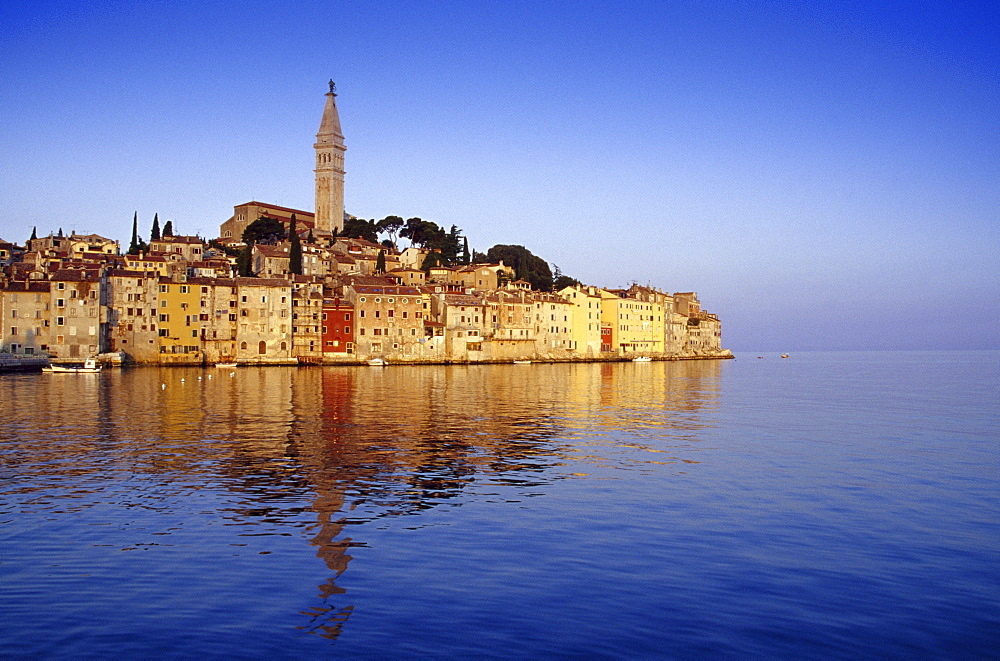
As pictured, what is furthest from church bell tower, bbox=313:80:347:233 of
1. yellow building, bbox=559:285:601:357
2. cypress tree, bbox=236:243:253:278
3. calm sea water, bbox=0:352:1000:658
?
calm sea water, bbox=0:352:1000:658

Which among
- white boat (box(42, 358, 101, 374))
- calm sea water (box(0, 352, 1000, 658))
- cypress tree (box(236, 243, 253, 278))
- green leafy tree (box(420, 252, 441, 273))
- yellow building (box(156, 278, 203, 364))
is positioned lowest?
white boat (box(42, 358, 101, 374))

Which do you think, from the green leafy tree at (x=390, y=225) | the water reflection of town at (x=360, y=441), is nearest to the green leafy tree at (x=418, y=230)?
the green leafy tree at (x=390, y=225)

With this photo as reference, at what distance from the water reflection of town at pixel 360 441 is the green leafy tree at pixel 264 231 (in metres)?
61.5

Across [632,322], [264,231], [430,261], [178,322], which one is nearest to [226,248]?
[264,231]

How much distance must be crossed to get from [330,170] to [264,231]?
26.0 meters

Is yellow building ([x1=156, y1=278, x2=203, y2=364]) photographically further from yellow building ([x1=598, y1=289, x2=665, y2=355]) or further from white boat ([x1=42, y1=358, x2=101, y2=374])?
yellow building ([x1=598, y1=289, x2=665, y2=355])

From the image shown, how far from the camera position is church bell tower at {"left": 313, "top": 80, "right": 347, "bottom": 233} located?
5054 inches

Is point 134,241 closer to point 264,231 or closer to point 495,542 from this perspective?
point 264,231

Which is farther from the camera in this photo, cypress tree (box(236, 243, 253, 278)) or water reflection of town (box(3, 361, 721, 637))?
cypress tree (box(236, 243, 253, 278))

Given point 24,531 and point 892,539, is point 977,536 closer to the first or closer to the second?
point 892,539

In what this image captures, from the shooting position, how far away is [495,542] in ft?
38.8

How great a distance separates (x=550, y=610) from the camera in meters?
8.96

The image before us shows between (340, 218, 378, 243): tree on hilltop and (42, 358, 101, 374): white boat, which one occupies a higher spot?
(340, 218, 378, 243): tree on hilltop

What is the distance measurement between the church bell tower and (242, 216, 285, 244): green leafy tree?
712 inches
